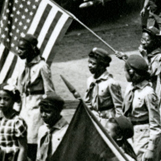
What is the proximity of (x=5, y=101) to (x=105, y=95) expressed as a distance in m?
2.20

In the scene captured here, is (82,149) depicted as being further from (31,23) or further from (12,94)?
(31,23)

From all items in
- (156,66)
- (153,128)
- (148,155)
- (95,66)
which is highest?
(95,66)

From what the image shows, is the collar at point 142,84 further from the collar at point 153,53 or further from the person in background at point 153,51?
the collar at point 153,53

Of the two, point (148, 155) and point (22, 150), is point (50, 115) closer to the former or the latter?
point (22, 150)

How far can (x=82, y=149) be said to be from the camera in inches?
304

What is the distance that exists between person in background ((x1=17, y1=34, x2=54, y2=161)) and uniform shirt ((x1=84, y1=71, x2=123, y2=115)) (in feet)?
2.29

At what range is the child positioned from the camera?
33.0 ft

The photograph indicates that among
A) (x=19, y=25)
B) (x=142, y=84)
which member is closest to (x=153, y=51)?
(x=19, y=25)

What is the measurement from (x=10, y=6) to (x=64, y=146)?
578cm

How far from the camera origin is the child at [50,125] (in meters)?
10.1

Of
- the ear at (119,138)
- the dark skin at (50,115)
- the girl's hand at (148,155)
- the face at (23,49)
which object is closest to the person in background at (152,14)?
the face at (23,49)

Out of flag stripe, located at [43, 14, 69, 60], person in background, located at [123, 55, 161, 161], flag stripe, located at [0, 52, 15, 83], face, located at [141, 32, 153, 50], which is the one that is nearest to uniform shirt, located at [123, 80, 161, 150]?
person in background, located at [123, 55, 161, 161]

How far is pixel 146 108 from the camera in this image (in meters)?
10.6

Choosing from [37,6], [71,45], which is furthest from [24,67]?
[71,45]
